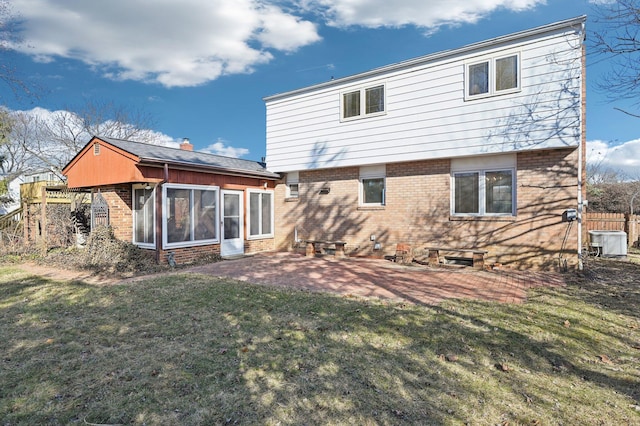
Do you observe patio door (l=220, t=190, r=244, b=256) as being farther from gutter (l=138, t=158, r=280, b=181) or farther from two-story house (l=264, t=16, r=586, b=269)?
two-story house (l=264, t=16, r=586, b=269)

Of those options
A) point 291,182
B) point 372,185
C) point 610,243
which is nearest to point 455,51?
point 372,185

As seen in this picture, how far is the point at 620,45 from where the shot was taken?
21.8 feet

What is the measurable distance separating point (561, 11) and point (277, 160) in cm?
910

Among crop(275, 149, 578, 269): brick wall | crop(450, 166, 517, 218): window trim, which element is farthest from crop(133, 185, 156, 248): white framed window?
crop(450, 166, 517, 218): window trim

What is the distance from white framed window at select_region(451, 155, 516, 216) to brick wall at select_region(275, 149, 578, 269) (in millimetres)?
200

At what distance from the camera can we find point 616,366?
3.46 m

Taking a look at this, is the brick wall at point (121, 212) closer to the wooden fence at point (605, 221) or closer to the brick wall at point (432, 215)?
the brick wall at point (432, 215)

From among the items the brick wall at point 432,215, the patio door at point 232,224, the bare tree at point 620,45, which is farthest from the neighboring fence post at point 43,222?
the bare tree at point 620,45

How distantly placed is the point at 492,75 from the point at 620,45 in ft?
8.15

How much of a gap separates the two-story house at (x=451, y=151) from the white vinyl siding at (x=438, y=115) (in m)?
0.03

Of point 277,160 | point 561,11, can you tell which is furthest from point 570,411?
point 277,160

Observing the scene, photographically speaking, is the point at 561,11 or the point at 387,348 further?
the point at 561,11

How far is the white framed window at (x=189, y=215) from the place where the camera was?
9445 mm

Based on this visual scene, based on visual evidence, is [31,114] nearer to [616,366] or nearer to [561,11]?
[561,11]
